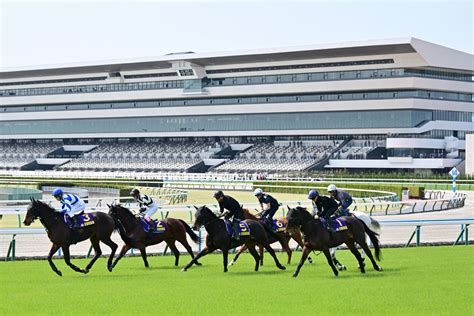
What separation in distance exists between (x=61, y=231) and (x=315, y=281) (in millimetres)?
4667

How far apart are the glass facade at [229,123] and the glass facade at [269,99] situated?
1206mm

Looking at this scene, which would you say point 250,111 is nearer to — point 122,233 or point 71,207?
point 122,233

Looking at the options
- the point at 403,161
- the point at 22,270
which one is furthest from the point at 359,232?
the point at 403,161

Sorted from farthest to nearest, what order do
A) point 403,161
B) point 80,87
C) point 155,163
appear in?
point 80,87, point 155,163, point 403,161

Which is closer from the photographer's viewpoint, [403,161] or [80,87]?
[403,161]

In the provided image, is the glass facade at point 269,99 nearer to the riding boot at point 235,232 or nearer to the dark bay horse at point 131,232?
the dark bay horse at point 131,232

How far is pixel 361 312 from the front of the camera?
1047cm

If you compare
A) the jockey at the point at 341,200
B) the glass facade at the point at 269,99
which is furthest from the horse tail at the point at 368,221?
the glass facade at the point at 269,99

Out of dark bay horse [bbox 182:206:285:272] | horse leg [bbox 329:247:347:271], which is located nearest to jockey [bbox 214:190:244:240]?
dark bay horse [bbox 182:206:285:272]

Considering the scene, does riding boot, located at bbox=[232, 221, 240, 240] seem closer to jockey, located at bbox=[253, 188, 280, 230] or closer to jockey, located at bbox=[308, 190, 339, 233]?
jockey, located at bbox=[253, 188, 280, 230]

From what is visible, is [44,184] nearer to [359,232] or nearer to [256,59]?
[256,59]

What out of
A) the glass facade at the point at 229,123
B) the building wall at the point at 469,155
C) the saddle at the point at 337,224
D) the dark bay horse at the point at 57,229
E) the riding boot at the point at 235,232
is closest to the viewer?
the saddle at the point at 337,224

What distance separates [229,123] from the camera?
259 ft

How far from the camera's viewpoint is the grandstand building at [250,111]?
6881cm
